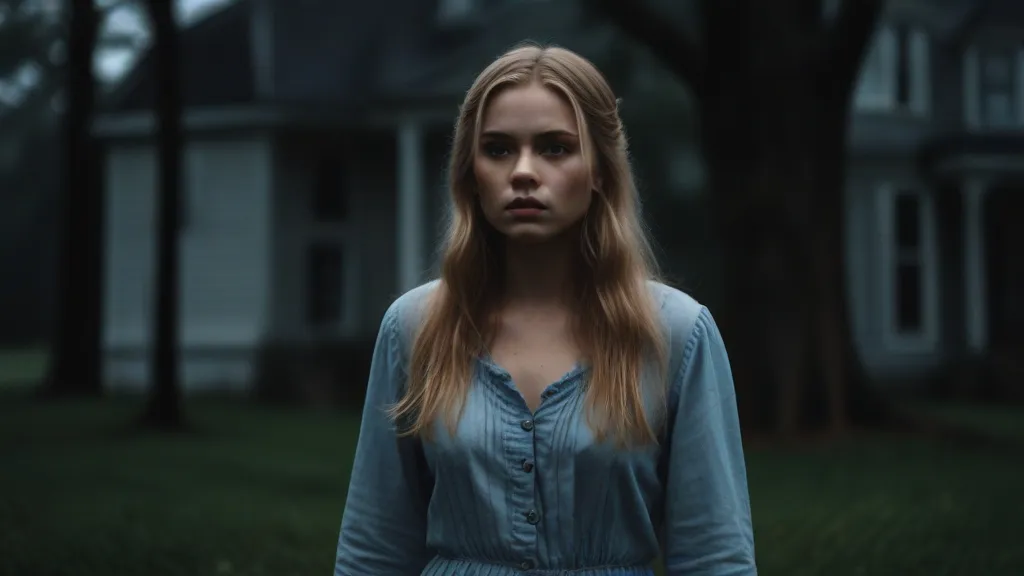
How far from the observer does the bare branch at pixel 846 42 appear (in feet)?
→ 42.0

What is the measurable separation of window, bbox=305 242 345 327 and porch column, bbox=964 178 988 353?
11.2 meters

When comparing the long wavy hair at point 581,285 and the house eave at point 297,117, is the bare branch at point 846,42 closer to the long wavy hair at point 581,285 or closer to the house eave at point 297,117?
the house eave at point 297,117

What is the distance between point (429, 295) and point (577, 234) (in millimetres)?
327

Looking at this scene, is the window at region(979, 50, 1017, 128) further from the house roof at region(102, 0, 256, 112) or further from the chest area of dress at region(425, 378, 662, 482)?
the chest area of dress at region(425, 378, 662, 482)

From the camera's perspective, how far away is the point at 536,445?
7.83 feet

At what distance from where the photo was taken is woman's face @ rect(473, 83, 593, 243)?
96.2 inches

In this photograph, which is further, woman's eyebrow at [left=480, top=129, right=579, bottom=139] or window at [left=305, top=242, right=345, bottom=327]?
window at [left=305, top=242, right=345, bottom=327]

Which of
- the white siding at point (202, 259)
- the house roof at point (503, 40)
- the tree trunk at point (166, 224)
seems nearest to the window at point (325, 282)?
the white siding at point (202, 259)

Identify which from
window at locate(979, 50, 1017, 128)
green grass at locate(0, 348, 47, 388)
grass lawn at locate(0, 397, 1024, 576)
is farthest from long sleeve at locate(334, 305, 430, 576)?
green grass at locate(0, 348, 47, 388)

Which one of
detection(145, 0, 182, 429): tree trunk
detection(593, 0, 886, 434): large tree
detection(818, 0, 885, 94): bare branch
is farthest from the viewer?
detection(145, 0, 182, 429): tree trunk

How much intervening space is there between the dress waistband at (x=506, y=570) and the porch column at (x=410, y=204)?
1989 cm

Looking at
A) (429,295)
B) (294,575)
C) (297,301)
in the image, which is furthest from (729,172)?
(297,301)

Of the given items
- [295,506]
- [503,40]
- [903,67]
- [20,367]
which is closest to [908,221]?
[903,67]

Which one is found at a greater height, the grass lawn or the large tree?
the large tree
